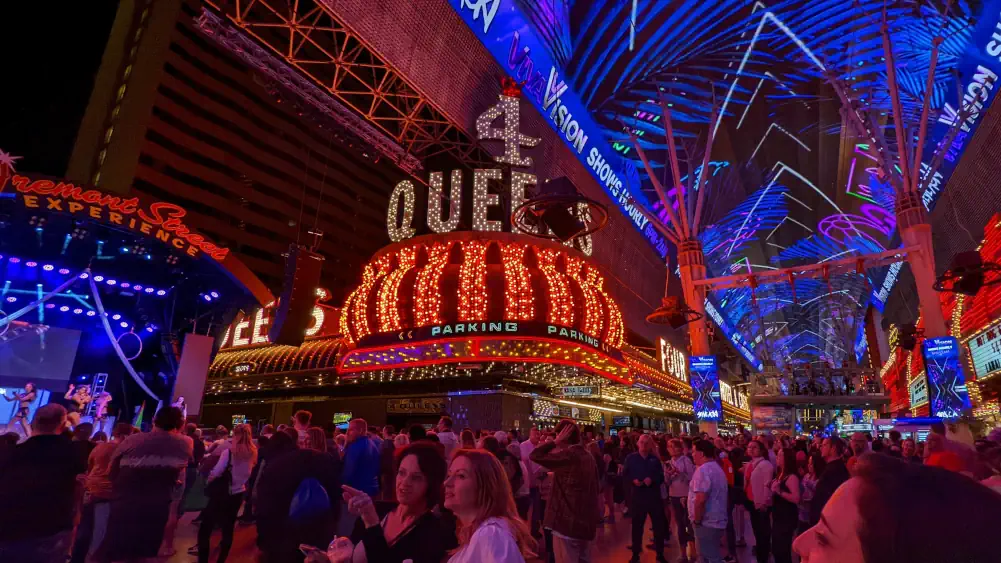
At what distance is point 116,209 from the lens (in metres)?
15.8

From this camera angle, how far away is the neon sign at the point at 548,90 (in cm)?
1693

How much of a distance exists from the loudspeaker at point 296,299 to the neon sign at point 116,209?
3586 millimetres

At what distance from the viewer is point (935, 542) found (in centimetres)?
95

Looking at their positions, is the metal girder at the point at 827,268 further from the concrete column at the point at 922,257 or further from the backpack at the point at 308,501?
the backpack at the point at 308,501

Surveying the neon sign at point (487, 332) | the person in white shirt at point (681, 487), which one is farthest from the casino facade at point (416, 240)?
the person in white shirt at point (681, 487)

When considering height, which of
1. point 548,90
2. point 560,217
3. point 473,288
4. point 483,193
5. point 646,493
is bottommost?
point 646,493

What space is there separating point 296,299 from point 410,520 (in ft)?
46.6

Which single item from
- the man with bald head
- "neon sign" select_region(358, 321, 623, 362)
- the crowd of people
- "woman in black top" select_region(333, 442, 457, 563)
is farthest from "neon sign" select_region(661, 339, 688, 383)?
"woman in black top" select_region(333, 442, 457, 563)

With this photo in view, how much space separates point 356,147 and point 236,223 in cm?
2890

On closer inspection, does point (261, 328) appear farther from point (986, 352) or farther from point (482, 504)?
point (986, 352)

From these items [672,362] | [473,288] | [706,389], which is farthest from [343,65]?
[672,362]

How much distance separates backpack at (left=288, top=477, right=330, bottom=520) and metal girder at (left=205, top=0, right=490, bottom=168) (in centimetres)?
1162

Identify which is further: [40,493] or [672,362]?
[672,362]

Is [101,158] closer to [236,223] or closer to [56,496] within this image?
[236,223]
